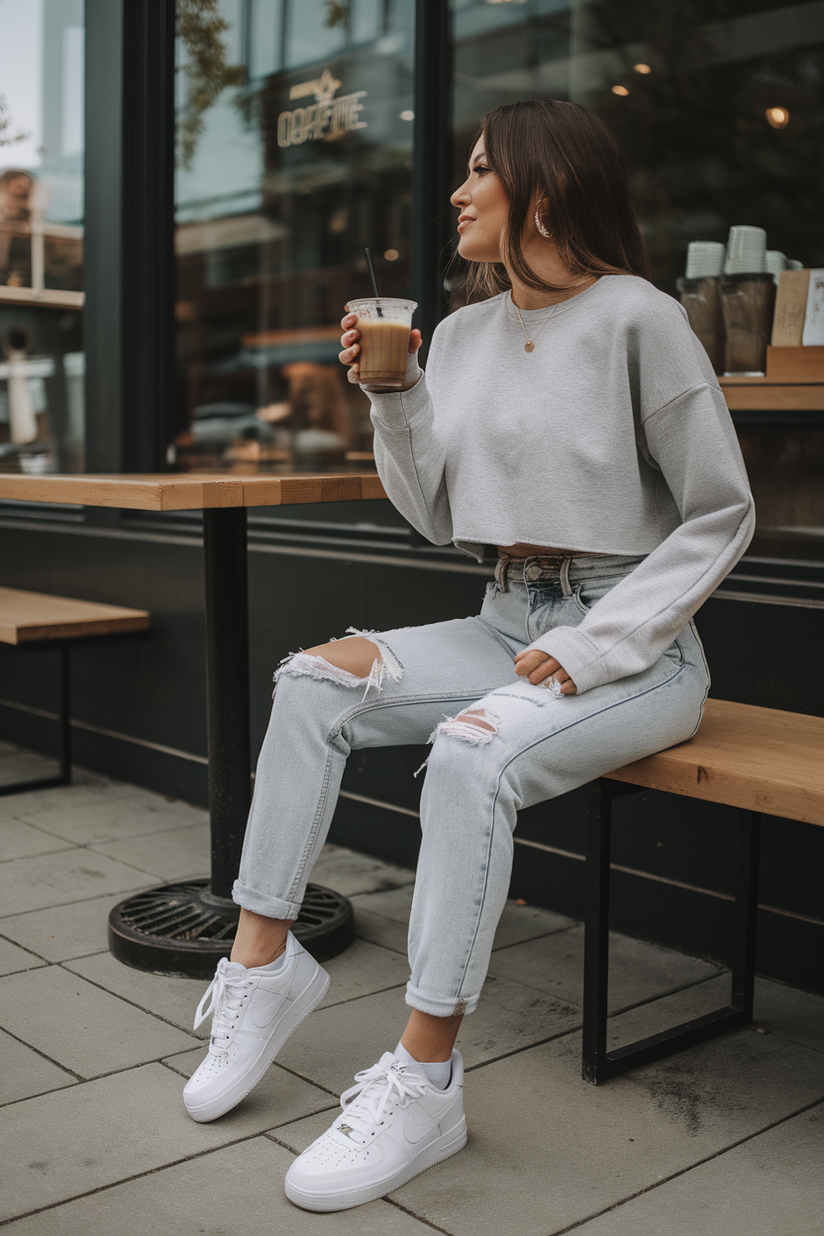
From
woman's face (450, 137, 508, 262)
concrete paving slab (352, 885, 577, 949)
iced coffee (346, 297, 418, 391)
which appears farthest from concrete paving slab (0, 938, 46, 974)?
woman's face (450, 137, 508, 262)

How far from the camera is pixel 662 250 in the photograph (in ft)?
10.7

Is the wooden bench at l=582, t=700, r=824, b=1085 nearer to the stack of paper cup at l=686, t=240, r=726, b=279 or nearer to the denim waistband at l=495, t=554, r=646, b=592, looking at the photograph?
the denim waistband at l=495, t=554, r=646, b=592

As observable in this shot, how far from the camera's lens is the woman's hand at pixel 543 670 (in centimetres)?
185

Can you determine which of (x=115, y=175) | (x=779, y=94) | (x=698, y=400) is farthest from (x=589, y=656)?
(x=115, y=175)

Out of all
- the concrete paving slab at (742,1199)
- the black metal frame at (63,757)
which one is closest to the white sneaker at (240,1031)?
the concrete paving slab at (742,1199)

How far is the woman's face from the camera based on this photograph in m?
2.09

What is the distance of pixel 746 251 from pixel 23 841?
2.41m

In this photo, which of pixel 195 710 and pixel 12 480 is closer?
pixel 12 480

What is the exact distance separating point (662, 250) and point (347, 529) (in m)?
1.13

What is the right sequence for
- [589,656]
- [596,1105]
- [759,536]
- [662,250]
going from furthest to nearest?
[662,250], [759,536], [596,1105], [589,656]

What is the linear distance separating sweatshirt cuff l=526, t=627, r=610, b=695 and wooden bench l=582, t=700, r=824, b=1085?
20 centimetres

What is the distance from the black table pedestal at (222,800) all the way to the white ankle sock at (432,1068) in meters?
0.79

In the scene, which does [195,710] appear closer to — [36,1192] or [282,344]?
[282,344]

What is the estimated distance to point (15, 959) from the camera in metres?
2.59
